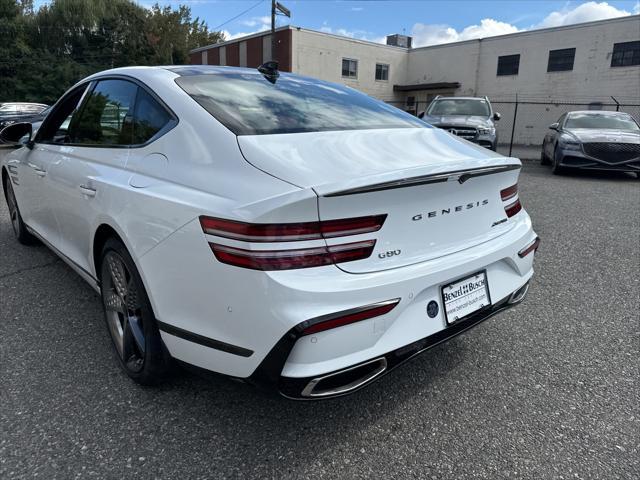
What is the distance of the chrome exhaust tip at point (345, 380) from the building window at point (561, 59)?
2895 centimetres

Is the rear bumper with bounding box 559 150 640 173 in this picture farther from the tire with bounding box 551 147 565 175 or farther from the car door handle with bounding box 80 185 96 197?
the car door handle with bounding box 80 185 96 197

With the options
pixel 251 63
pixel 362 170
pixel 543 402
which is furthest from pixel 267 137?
pixel 251 63

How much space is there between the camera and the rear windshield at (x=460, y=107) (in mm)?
12570

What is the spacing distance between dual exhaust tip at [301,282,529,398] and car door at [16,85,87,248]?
8.13ft

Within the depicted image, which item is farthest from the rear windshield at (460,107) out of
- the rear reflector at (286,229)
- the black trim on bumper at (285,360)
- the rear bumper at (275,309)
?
the rear reflector at (286,229)

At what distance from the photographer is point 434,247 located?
6.52ft

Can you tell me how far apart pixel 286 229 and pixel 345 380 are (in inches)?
24.4

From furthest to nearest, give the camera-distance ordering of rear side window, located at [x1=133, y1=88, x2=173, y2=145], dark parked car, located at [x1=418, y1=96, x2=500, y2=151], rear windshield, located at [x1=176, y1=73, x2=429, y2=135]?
dark parked car, located at [x1=418, y1=96, x2=500, y2=151] → rear side window, located at [x1=133, y1=88, x2=173, y2=145] → rear windshield, located at [x1=176, y1=73, x2=429, y2=135]

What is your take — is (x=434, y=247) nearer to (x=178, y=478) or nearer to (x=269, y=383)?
(x=269, y=383)

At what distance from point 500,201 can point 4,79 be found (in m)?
40.9

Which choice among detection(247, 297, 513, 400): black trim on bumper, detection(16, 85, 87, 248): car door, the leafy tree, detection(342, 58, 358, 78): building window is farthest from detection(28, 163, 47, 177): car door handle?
the leafy tree

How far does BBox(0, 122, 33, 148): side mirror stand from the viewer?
407 centimetres

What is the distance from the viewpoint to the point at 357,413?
89.4 inches

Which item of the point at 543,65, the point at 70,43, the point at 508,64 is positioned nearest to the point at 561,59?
the point at 543,65
